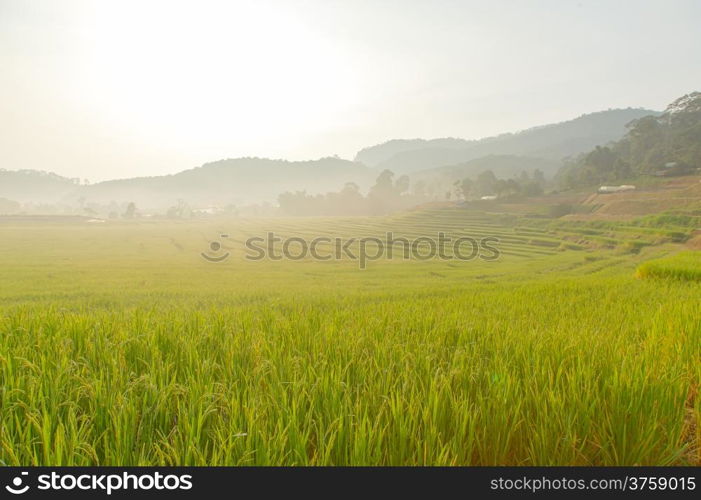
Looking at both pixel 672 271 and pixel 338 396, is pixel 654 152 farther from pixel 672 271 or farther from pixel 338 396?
Answer: pixel 338 396

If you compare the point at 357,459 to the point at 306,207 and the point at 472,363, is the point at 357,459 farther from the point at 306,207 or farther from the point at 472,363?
the point at 306,207

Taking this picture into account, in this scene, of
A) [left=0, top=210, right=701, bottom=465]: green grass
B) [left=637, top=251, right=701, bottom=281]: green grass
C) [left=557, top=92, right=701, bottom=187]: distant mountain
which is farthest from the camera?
[left=557, top=92, right=701, bottom=187]: distant mountain

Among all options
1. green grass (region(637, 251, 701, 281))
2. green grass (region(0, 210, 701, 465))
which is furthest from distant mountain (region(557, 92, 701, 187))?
green grass (region(0, 210, 701, 465))

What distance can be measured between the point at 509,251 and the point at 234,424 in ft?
228

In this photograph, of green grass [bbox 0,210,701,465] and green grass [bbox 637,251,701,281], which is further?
green grass [bbox 637,251,701,281]

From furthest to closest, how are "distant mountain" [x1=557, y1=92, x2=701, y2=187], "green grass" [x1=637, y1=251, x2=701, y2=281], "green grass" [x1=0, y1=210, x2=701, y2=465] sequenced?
1. "distant mountain" [x1=557, y1=92, x2=701, y2=187]
2. "green grass" [x1=637, y1=251, x2=701, y2=281]
3. "green grass" [x1=0, y1=210, x2=701, y2=465]

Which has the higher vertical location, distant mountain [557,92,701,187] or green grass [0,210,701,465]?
distant mountain [557,92,701,187]

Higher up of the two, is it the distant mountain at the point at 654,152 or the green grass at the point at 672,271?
the distant mountain at the point at 654,152

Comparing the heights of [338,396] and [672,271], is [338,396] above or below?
above

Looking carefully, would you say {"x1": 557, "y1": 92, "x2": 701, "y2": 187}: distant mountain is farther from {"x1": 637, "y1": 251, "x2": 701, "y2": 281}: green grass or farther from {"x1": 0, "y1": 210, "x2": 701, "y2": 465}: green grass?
{"x1": 0, "y1": 210, "x2": 701, "y2": 465}: green grass

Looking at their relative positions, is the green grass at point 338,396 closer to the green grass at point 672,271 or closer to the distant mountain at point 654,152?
the green grass at point 672,271

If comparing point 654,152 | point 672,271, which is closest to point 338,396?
point 672,271

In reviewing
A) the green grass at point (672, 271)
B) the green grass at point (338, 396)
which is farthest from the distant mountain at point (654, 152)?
the green grass at point (338, 396)

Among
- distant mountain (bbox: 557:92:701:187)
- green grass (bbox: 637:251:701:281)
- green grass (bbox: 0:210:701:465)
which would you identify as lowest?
green grass (bbox: 637:251:701:281)
